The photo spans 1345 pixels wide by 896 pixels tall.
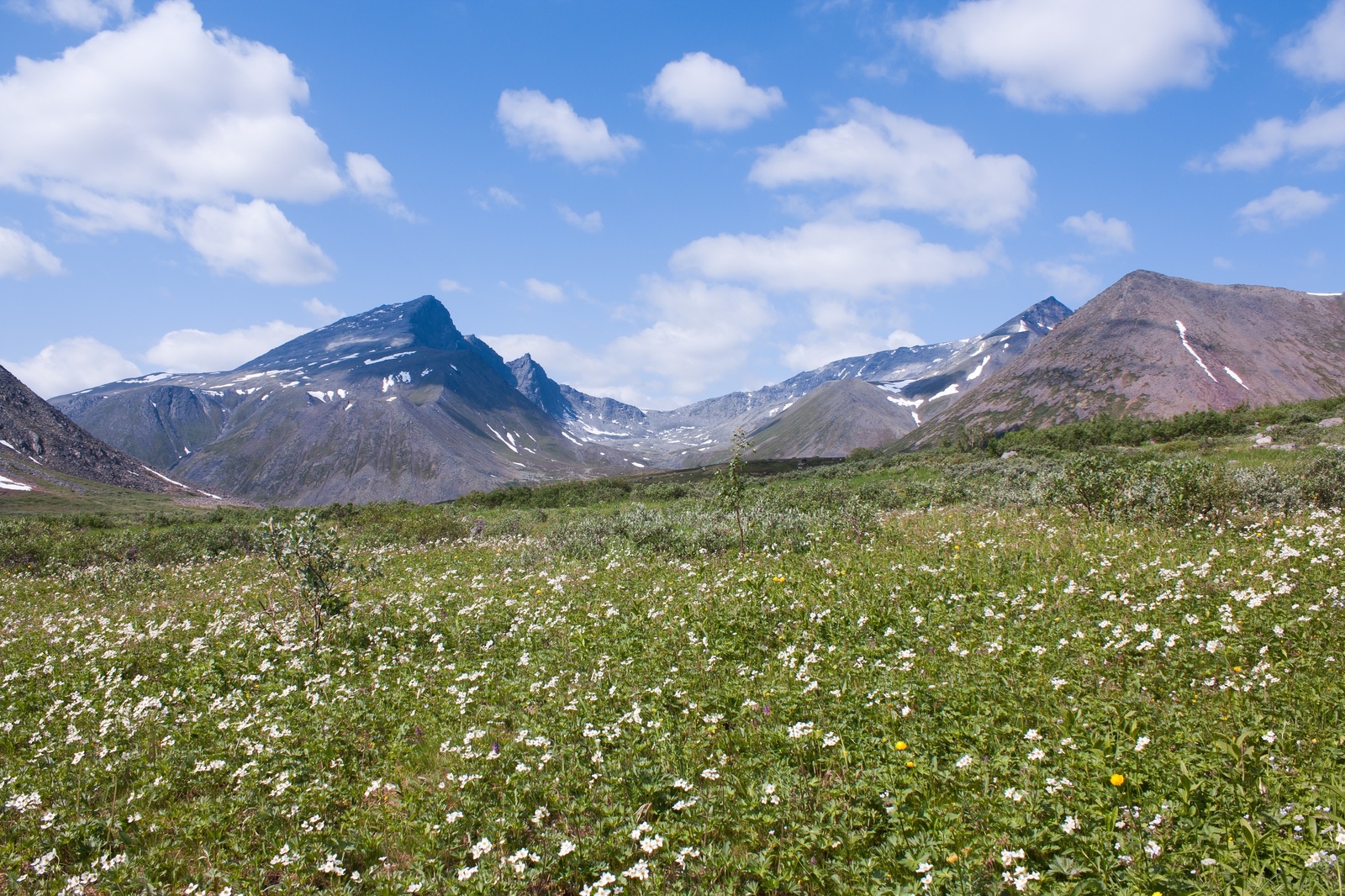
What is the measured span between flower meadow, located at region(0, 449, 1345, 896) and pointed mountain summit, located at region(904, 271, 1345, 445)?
163653 millimetres

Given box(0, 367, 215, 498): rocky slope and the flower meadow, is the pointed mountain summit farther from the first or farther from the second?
box(0, 367, 215, 498): rocky slope

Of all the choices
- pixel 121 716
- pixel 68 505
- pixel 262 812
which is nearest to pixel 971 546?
pixel 262 812

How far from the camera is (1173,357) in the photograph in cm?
15650

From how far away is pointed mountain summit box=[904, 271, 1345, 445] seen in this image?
147 metres

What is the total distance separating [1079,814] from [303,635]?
10895 mm

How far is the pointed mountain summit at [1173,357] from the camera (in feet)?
483

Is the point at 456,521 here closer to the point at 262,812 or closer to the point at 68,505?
the point at 262,812

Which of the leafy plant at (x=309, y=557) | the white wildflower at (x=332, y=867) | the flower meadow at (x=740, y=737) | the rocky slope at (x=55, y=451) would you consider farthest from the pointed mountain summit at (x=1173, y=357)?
the rocky slope at (x=55, y=451)

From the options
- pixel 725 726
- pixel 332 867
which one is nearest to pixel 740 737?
pixel 725 726

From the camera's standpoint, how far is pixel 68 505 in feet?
238

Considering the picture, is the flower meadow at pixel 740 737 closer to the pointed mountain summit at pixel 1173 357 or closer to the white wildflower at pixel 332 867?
the white wildflower at pixel 332 867

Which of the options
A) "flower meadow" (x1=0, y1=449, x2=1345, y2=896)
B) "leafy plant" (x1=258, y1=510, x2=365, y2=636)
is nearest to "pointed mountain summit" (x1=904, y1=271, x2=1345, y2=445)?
"flower meadow" (x1=0, y1=449, x2=1345, y2=896)

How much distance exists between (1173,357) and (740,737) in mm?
194848

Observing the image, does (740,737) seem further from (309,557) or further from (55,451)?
(55,451)
